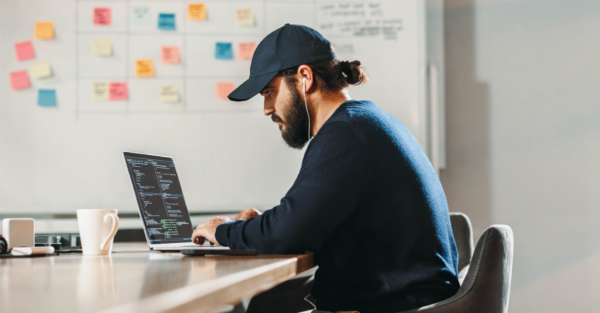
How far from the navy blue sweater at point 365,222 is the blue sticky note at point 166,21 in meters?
1.72

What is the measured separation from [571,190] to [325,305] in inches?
80.5

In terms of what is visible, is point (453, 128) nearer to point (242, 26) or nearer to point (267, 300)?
point (242, 26)

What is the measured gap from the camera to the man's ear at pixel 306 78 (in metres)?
1.27

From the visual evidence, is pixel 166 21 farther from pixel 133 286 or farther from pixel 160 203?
pixel 133 286

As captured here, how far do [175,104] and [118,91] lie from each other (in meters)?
0.29

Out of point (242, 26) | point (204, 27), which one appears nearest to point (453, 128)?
point (242, 26)

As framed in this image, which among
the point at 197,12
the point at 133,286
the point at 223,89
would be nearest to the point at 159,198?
the point at 133,286

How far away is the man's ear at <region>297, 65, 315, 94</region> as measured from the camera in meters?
1.27

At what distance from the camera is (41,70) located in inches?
96.2

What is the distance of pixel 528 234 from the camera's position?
2561 millimetres

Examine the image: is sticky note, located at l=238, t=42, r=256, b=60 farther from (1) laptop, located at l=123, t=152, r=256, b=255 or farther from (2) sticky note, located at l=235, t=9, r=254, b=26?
(1) laptop, located at l=123, t=152, r=256, b=255

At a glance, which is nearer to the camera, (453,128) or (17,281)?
(17,281)

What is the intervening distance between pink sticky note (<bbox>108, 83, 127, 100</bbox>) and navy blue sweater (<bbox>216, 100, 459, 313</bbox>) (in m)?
1.67

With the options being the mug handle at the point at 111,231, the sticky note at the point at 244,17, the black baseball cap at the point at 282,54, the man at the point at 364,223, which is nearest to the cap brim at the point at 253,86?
the black baseball cap at the point at 282,54
